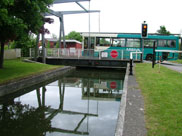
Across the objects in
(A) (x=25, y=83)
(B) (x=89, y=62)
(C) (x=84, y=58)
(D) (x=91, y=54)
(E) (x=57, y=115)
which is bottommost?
(E) (x=57, y=115)

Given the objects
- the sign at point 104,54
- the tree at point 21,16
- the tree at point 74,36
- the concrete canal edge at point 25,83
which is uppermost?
the tree at point 74,36

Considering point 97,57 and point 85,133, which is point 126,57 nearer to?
point 97,57

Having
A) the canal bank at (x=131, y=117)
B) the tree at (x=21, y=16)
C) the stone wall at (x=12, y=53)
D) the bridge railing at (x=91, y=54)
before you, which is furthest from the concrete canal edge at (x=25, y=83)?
the stone wall at (x=12, y=53)

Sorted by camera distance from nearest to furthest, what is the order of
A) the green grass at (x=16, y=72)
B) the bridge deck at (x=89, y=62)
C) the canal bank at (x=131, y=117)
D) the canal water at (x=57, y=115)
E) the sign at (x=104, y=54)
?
the canal bank at (x=131, y=117)
the canal water at (x=57, y=115)
the green grass at (x=16, y=72)
the bridge deck at (x=89, y=62)
the sign at (x=104, y=54)

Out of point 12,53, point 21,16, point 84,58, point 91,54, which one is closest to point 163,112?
point 21,16

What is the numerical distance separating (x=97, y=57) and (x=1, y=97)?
13.7 meters

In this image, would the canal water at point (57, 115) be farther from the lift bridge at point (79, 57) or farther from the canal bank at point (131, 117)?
the lift bridge at point (79, 57)

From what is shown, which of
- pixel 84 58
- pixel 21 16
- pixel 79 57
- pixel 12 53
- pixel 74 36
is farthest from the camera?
pixel 74 36

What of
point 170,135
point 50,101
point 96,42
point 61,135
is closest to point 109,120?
point 61,135

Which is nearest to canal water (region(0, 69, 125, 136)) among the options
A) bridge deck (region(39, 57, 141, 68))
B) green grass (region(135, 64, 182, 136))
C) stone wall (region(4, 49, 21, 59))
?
green grass (region(135, 64, 182, 136))

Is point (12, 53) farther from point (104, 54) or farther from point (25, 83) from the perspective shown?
point (25, 83)

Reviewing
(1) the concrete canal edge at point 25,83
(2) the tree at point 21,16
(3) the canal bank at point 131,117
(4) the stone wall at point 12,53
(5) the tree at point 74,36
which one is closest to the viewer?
(3) the canal bank at point 131,117

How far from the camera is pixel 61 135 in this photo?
4.43 meters

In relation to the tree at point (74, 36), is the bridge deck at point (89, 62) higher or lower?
lower
